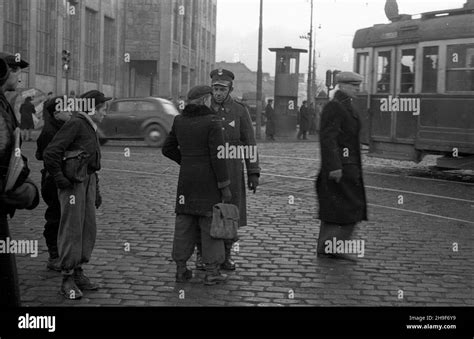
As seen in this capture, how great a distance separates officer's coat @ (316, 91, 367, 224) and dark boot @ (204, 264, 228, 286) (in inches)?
62.2

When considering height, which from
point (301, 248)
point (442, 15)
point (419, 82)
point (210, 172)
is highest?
point (442, 15)

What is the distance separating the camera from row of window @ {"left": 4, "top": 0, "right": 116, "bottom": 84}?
30922 millimetres

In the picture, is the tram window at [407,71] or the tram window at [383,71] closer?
the tram window at [407,71]

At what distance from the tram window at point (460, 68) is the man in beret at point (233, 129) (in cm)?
860

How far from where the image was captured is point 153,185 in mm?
12938

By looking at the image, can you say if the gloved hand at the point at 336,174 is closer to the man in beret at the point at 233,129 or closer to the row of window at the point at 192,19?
the man in beret at the point at 233,129

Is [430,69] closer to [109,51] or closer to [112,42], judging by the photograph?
[109,51]

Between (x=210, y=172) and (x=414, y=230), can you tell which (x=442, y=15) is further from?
(x=210, y=172)

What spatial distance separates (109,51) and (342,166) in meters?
38.2

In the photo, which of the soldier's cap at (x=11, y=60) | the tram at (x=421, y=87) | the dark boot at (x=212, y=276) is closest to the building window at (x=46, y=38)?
the tram at (x=421, y=87)

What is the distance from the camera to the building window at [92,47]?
3997 centimetres

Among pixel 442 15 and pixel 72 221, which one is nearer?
pixel 72 221

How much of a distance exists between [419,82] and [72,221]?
1109cm
